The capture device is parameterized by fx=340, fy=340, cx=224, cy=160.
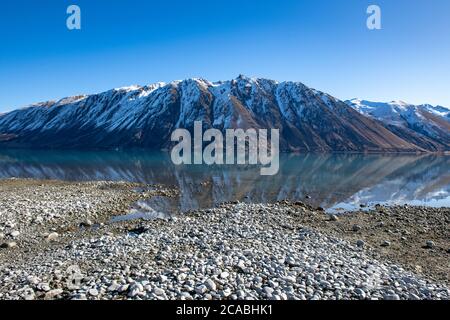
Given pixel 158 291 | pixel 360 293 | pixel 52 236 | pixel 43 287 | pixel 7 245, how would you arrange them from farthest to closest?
1. pixel 52 236
2. pixel 7 245
3. pixel 43 287
4. pixel 360 293
5. pixel 158 291

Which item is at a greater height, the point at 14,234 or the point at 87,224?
the point at 14,234

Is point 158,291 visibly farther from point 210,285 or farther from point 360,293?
point 360,293

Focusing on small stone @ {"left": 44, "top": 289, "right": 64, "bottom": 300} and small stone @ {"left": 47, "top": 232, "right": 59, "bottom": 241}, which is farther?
small stone @ {"left": 47, "top": 232, "right": 59, "bottom": 241}

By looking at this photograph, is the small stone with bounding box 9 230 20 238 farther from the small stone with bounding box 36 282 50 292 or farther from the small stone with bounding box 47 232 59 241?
the small stone with bounding box 36 282 50 292

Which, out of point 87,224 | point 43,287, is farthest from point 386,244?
point 87,224

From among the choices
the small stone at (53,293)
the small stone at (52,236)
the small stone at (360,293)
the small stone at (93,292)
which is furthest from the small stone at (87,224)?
the small stone at (360,293)

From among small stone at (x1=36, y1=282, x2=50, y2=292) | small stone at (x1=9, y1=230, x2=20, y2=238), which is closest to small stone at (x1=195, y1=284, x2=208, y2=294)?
small stone at (x1=36, y1=282, x2=50, y2=292)

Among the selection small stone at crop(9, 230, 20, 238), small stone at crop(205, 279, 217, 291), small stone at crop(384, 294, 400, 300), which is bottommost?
small stone at crop(9, 230, 20, 238)

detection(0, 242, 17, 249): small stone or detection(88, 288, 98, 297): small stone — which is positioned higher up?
detection(88, 288, 98, 297): small stone
